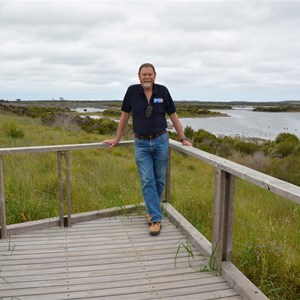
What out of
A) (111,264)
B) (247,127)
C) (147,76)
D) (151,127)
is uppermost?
(147,76)

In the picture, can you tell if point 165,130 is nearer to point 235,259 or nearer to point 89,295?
point 235,259

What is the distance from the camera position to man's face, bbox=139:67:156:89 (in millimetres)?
3371

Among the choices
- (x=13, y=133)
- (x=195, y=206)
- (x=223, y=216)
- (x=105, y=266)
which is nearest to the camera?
(x=223, y=216)

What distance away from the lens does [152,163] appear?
3580mm

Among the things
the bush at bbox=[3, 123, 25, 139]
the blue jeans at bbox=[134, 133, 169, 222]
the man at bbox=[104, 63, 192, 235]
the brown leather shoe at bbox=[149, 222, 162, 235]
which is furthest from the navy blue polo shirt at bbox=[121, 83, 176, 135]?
the bush at bbox=[3, 123, 25, 139]

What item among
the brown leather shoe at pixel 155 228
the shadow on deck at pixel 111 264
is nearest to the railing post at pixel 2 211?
the shadow on deck at pixel 111 264

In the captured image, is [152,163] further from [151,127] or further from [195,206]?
[195,206]

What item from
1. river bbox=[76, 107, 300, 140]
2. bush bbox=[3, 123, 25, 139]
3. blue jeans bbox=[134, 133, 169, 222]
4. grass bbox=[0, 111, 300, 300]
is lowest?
river bbox=[76, 107, 300, 140]

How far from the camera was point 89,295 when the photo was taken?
7.92 feet

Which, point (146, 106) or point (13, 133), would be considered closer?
point (146, 106)

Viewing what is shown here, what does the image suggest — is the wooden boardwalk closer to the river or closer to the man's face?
the man's face

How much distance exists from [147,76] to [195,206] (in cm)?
223

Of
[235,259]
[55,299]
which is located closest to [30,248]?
[55,299]

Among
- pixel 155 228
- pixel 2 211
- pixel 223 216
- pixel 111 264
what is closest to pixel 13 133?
pixel 2 211
